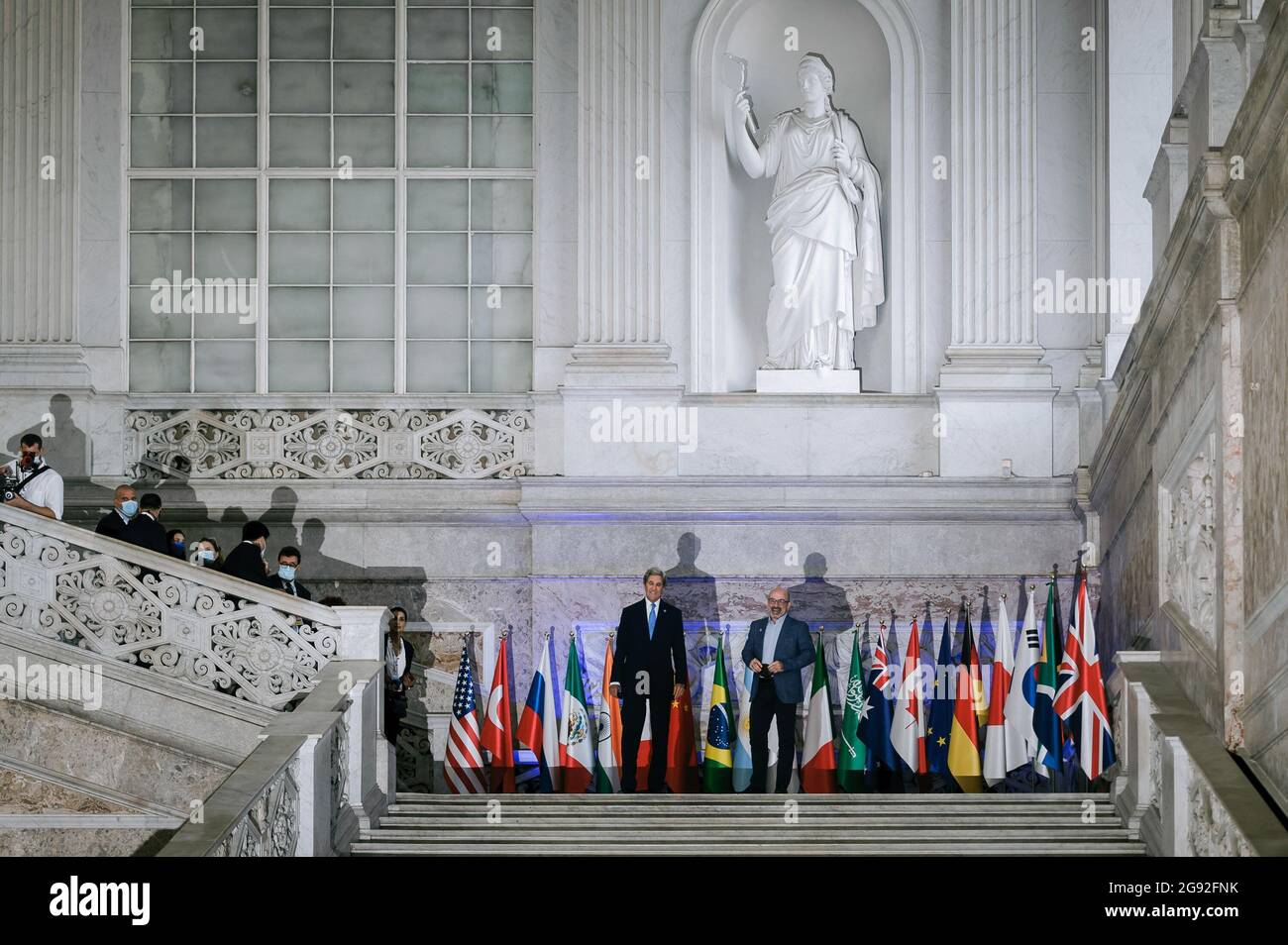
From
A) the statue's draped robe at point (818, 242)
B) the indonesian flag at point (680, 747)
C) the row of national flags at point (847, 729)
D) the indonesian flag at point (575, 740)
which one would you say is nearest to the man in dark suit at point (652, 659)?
the row of national flags at point (847, 729)

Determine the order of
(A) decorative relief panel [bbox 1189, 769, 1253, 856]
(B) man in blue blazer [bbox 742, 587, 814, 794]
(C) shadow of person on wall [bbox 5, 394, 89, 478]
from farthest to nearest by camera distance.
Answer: (C) shadow of person on wall [bbox 5, 394, 89, 478], (B) man in blue blazer [bbox 742, 587, 814, 794], (A) decorative relief panel [bbox 1189, 769, 1253, 856]

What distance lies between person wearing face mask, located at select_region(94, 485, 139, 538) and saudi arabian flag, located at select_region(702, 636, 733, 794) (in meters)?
4.60

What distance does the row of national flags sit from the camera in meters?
14.1

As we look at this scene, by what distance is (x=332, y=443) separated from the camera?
1758 cm

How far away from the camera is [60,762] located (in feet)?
43.7

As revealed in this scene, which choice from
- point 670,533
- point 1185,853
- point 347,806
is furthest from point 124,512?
point 1185,853

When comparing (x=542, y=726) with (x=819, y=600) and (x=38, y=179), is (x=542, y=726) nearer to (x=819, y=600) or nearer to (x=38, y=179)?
(x=819, y=600)

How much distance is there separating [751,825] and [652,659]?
2.28m

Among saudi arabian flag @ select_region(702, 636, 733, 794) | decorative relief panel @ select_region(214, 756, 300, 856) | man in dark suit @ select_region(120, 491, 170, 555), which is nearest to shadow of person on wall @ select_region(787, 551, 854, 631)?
saudi arabian flag @ select_region(702, 636, 733, 794)

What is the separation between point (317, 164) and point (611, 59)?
9.55ft

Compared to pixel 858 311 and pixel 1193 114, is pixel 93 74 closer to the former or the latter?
pixel 858 311

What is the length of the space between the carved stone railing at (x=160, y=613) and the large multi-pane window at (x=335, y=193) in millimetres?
4428

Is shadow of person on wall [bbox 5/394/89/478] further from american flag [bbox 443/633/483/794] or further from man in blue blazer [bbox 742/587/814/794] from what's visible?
man in blue blazer [bbox 742/587/814/794]

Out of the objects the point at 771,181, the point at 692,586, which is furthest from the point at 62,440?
the point at 771,181
